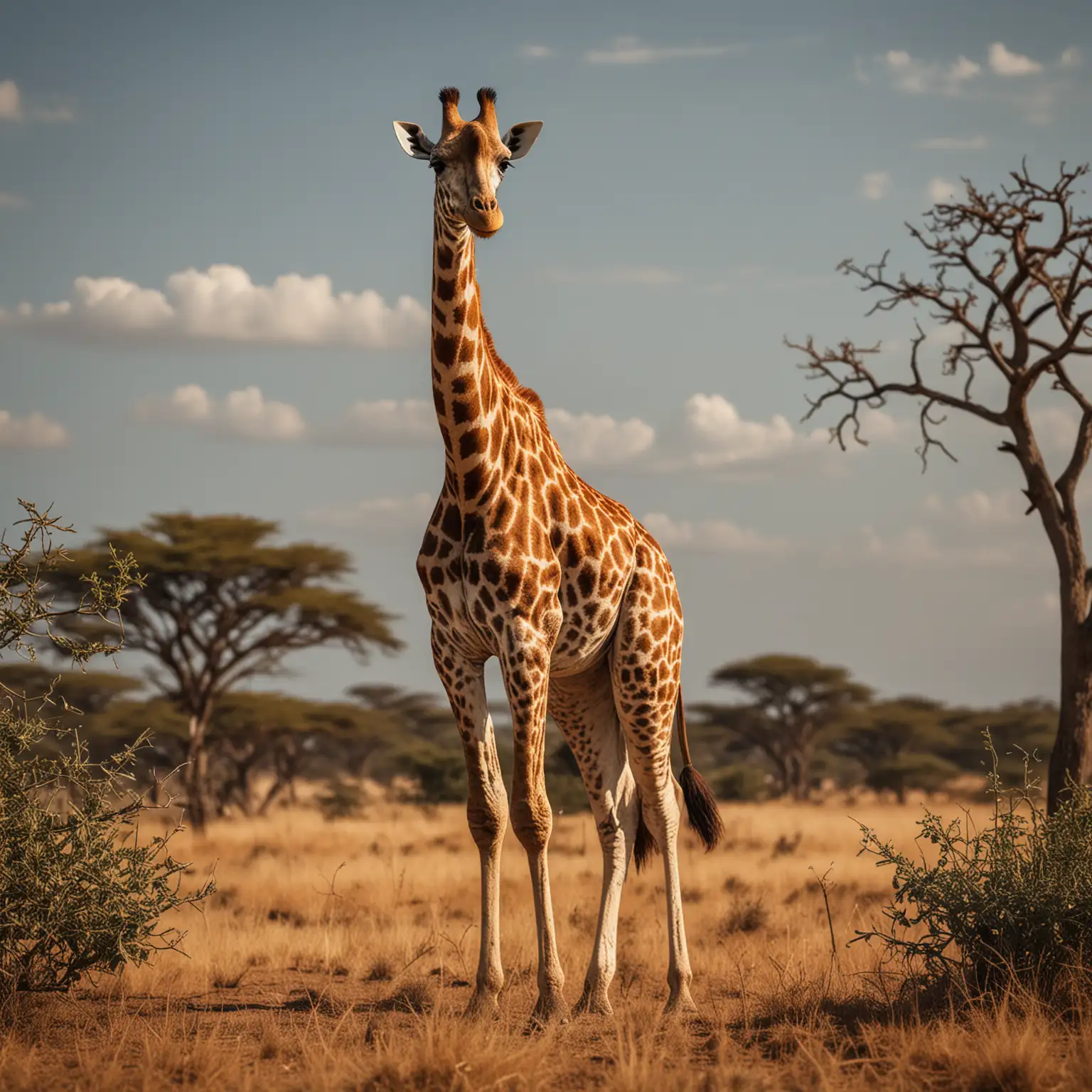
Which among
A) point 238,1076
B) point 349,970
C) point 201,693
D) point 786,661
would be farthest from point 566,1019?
point 786,661

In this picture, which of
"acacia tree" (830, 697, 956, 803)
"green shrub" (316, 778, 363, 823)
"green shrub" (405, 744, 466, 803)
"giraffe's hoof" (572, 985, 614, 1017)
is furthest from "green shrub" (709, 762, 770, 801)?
"giraffe's hoof" (572, 985, 614, 1017)

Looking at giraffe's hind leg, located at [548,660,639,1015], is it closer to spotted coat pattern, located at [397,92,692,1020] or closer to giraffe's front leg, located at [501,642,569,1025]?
spotted coat pattern, located at [397,92,692,1020]

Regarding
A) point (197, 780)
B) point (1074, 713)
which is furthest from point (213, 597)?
point (1074, 713)

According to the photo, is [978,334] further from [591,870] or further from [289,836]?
[289,836]

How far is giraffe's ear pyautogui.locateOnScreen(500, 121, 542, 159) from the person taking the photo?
6.56m

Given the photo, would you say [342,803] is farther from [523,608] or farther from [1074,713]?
[523,608]

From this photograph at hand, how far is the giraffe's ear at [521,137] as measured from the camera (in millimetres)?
6559

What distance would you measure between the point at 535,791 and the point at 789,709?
31.0 meters

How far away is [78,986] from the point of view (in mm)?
7316

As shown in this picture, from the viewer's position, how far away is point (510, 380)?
7.55m

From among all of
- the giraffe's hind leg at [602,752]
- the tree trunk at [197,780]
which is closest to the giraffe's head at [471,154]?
the giraffe's hind leg at [602,752]

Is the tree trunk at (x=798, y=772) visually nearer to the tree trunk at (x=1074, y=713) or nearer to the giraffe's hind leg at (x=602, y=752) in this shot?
the tree trunk at (x=1074, y=713)

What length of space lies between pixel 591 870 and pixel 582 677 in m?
7.99

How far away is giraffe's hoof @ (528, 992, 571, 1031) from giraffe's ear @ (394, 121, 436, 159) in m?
4.26
